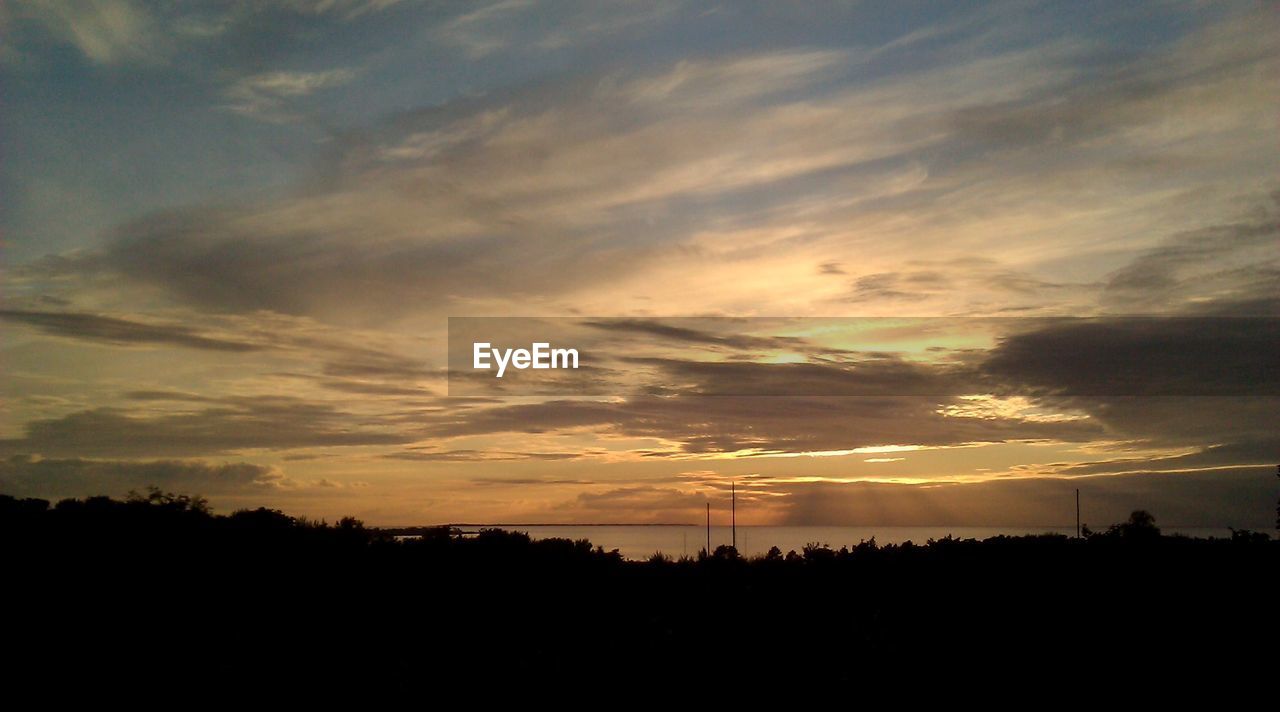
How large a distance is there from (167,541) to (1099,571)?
21.3 meters

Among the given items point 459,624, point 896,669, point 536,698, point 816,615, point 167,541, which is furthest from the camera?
point 167,541

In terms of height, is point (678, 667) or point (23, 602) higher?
point (23, 602)

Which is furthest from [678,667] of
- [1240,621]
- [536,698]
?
[1240,621]

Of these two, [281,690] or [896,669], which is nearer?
[281,690]

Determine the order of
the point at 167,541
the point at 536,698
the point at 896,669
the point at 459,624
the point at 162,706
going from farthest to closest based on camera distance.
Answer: the point at 167,541
the point at 459,624
the point at 896,669
the point at 536,698
the point at 162,706

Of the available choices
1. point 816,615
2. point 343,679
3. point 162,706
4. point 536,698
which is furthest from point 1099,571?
point 162,706

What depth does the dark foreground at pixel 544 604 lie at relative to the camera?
636 inches

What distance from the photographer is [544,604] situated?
67.7 feet

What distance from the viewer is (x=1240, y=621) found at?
61.5ft

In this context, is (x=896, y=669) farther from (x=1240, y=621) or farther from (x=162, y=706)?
(x=162, y=706)

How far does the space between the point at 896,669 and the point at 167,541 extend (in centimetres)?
1584

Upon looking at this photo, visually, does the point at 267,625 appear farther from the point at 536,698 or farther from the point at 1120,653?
the point at 1120,653

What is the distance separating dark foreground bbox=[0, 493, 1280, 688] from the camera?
1616cm

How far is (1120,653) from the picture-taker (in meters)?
17.3
